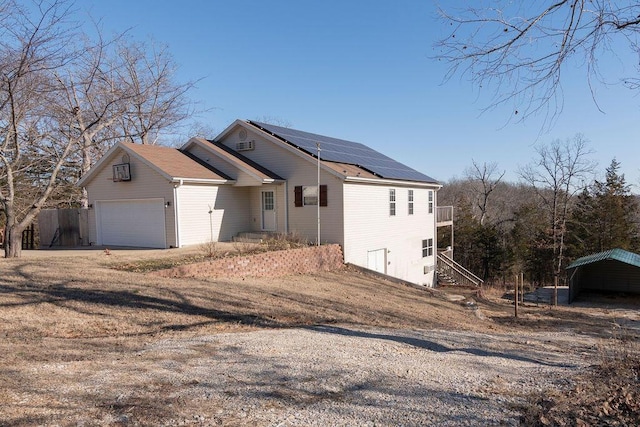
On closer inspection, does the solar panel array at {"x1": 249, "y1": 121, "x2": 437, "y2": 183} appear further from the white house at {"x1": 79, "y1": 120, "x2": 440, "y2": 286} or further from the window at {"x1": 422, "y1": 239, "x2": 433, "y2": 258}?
the window at {"x1": 422, "y1": 239, "x2": 433, "y2": 258}

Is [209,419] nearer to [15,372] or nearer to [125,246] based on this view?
[15,372]

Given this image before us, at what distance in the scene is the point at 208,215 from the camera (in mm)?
17500

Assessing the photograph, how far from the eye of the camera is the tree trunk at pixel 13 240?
1288 cm

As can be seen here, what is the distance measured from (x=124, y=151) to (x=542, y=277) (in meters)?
37.5

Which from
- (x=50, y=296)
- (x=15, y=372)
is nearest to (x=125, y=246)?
(x=50, y=296)

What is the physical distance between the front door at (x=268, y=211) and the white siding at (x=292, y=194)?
286 millimetres

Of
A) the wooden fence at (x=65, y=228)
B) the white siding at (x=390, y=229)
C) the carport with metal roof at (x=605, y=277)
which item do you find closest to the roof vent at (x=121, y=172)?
the wooden fence at (x=65, y=228)

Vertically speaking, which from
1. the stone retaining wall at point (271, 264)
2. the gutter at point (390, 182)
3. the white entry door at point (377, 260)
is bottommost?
the white entry door at point (377, 260)

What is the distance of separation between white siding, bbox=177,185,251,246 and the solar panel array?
3396mm

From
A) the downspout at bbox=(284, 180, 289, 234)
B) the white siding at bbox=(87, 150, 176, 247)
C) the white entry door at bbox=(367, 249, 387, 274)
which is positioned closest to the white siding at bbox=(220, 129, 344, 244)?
the downspout at bbox=(284, 180, 289, 234)

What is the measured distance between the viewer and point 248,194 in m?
19.3

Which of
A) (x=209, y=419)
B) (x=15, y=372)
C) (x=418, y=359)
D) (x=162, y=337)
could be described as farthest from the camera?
(x=162, y=337)

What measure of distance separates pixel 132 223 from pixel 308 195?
25.6 ft

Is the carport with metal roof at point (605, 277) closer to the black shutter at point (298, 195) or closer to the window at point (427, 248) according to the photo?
the window at point (427, 248)
